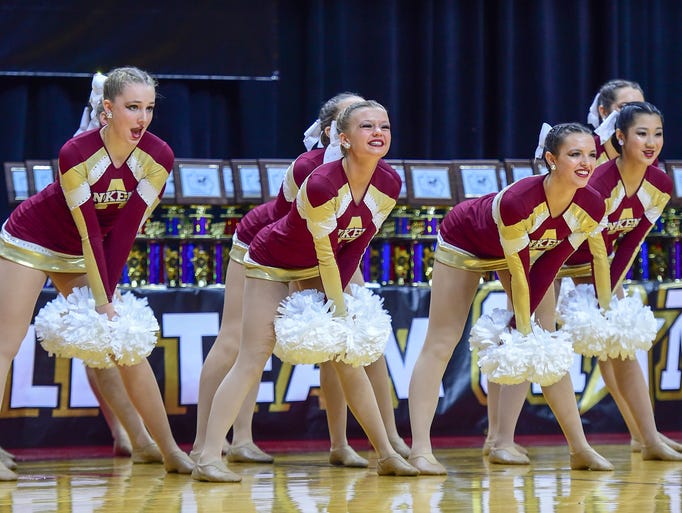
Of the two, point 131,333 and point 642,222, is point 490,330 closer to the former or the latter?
point 642,222

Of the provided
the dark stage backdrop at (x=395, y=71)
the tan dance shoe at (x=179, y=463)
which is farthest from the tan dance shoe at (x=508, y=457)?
the dark stage backdrop at (x=395, y=71)

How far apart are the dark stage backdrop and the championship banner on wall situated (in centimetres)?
179

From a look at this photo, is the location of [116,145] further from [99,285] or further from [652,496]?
[652,496]

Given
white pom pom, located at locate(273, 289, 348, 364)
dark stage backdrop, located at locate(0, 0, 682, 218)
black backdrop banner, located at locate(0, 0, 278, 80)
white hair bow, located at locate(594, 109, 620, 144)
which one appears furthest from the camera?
dark stage backdrop, located at locate(0, 0, 682, 218)

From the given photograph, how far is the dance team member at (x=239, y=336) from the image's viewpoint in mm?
4938

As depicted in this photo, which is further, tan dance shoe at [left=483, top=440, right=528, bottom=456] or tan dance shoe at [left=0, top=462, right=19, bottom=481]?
tan dance shoe at [left=483, top=440, right=528, bottom=456]

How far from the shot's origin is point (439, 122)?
790 cm

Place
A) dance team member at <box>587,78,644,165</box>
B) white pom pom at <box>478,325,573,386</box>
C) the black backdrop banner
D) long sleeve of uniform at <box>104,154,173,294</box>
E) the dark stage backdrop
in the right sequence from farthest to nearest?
the dark stage backdrop, the black backdrop banner, dance team member at <box>587,78,644,165</box>, long sleeve of uniform at <box>104,154,173,294</box>, white pom pom at <box>478,325,573,386</box>

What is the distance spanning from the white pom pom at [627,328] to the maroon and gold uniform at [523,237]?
0.11 m

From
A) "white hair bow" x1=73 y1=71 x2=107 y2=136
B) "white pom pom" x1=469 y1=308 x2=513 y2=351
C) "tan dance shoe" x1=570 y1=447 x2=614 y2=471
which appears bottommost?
"tan dance shoe" x1=570 y1=447 x2=614 y2=471

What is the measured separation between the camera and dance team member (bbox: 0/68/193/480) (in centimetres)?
450

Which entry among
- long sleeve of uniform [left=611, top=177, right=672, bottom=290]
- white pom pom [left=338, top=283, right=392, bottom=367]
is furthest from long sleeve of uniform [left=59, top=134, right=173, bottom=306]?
long sleeve of uniform [left=611, top=177, right=672, bottom=290]

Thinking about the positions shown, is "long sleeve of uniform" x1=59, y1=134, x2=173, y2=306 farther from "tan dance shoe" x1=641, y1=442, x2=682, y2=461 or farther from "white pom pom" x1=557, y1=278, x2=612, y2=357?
"tan dance shoe" x1=641, y1=442, x2=682, y2=461

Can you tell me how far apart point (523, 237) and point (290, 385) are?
192 cm
